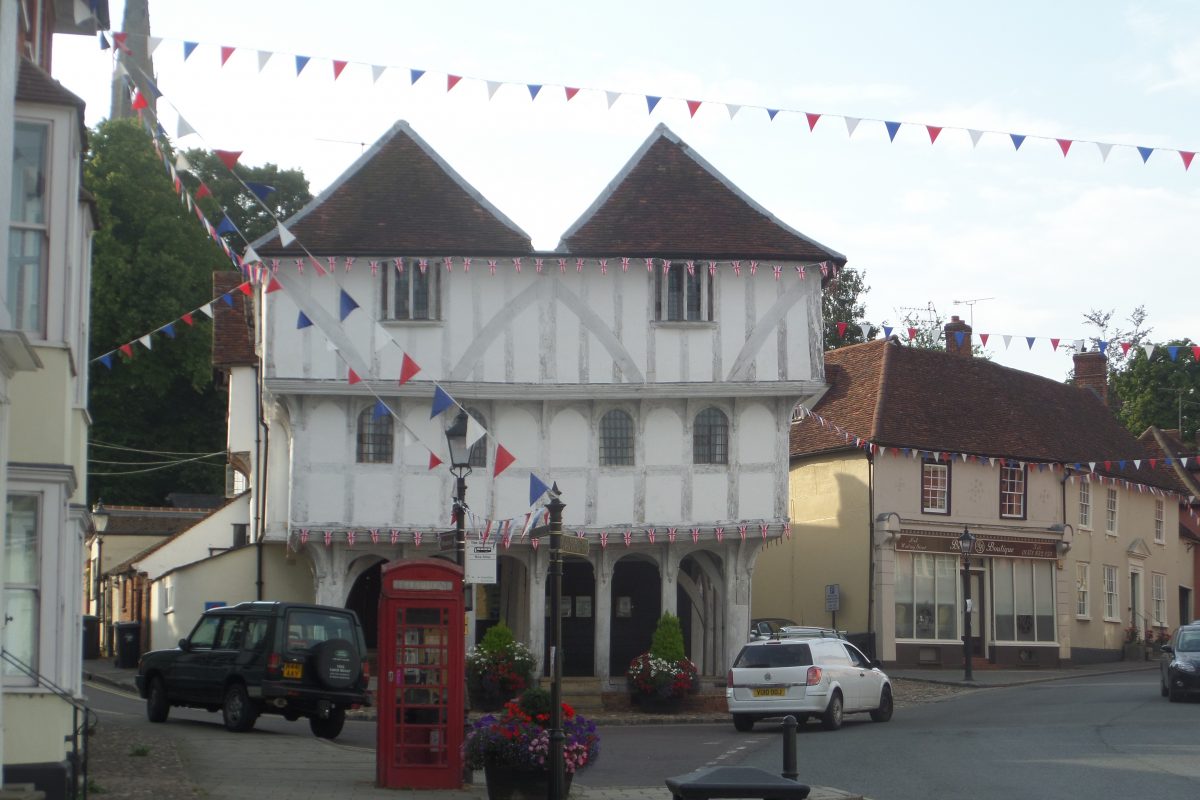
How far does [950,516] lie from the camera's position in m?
45.4

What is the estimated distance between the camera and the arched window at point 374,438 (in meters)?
34.6

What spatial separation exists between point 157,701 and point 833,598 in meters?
22.2

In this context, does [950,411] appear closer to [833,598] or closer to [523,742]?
[833,598]

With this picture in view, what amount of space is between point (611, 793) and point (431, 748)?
2031 mm

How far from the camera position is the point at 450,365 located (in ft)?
112

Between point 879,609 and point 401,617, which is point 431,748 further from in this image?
point 879,609

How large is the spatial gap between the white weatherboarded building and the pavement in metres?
3.52

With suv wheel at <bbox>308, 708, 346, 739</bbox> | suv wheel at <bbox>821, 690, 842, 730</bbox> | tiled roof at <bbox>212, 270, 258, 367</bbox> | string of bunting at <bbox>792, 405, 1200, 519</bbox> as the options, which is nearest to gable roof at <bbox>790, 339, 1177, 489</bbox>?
string of bunting at <bbox>792, 405, 1200, 519</bbox>

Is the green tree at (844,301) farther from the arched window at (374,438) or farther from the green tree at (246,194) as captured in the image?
the arched window at (374,438)

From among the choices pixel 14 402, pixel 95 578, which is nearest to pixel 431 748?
pixel 14 402

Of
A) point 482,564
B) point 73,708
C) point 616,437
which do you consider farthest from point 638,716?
point 73,708

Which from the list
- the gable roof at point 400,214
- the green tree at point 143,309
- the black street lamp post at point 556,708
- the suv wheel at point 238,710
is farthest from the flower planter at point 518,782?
the green tree at point 143,309

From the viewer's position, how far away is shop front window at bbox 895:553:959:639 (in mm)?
44062

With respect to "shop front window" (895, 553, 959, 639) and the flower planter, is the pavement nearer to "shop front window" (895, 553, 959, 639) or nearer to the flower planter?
the flower planter
